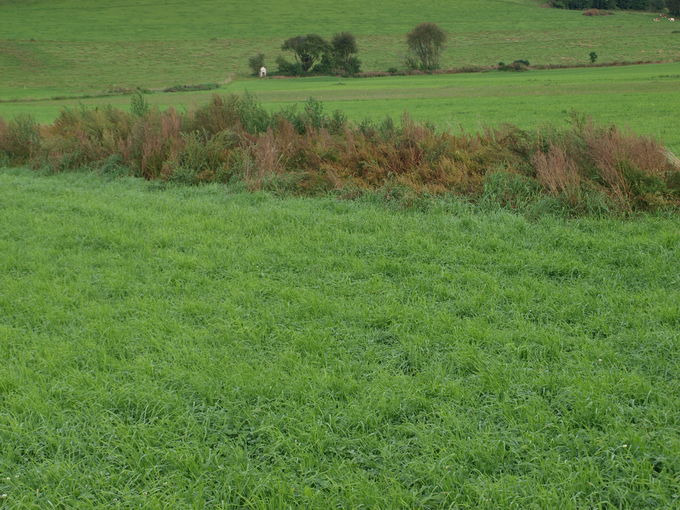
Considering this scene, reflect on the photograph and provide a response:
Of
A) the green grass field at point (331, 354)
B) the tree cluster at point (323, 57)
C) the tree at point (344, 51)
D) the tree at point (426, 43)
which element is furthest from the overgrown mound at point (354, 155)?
the tree at point (426, 43)

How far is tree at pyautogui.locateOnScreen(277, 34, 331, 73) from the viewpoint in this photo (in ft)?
256

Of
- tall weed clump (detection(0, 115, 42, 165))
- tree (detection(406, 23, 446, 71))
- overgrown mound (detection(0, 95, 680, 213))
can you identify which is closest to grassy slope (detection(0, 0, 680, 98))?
tree (detection(406, 23, 446, 71))

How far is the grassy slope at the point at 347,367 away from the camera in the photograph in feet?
11.7

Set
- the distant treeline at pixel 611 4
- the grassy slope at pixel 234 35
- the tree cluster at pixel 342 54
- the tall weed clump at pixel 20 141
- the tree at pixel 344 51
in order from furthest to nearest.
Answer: the distant treeline at pixel 611 4
the tree at pixel 344 51
the tree cluster at pixel 342 54
the grassy slope at pixel 234 35
the tall weed clump at pixel 20 141

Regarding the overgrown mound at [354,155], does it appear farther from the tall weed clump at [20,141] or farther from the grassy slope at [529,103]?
the grassy slope at [529,103]

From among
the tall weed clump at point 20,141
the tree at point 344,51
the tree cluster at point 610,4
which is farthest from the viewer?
the tree cluster at point 610,4

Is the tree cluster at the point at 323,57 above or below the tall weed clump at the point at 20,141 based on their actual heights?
above

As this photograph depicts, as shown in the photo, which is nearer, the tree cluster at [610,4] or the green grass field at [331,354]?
the green grass field at [331,354]

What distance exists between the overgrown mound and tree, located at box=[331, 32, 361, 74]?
64333 millimetres

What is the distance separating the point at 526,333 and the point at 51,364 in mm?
4009

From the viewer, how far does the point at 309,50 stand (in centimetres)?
7844

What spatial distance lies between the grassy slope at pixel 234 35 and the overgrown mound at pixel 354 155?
4603cm

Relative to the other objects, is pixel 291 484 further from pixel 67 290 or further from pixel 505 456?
pixel 67 290

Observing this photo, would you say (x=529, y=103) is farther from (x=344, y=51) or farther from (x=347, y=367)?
(x=344, y=51)
